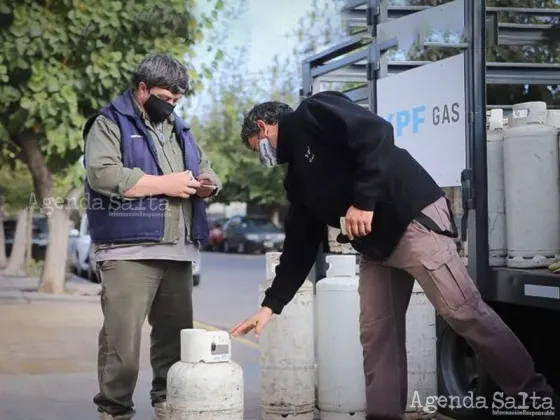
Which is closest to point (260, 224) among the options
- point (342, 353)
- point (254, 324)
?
point (342, 353)

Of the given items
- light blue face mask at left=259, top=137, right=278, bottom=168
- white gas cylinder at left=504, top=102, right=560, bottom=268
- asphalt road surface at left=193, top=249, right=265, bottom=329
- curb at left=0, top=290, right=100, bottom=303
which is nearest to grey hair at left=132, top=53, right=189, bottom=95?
light blue face mask at left=259, top=137, right=278, bottom=168

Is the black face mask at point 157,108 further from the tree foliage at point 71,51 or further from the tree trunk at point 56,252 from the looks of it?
the tree trunk at point 56,252

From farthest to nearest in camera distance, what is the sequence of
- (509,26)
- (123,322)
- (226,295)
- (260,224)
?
(260,224) < (226,295) < (509,26) < (123,322)

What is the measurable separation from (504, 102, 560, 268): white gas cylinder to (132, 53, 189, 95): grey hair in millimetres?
1624

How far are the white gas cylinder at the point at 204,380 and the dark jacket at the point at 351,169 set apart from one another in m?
0.75

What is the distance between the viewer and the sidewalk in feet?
A: 20.0

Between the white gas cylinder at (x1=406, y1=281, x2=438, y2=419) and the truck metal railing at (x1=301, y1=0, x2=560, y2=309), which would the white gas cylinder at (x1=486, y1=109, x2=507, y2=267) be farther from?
the white gas cylinder at (x1=406, y1=281, x2=438, y2=419)

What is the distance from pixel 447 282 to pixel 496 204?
0.83m

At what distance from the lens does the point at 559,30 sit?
626 cm

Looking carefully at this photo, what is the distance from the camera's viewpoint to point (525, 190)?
14.6 feet

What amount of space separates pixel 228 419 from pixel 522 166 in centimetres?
180

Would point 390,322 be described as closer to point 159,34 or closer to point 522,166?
point 522,166

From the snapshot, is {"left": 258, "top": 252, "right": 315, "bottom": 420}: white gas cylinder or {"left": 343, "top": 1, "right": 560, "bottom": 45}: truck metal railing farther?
{"left": 343, "top": 1, "right": 560, "bottom": 45}: truck metal railing

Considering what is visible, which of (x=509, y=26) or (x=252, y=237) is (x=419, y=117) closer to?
(x=509, y=26)
